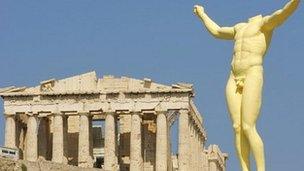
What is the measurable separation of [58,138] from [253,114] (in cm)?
6837

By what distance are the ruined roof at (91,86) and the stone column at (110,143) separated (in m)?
2.39

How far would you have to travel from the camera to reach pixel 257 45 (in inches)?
592

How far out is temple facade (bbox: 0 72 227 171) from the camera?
266 feet

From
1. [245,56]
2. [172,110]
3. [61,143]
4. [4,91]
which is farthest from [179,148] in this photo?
[245,56]

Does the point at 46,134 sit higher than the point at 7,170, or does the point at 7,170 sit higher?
the point at 46,134

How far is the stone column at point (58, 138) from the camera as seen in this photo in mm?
82062

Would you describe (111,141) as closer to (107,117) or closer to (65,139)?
(107,117)

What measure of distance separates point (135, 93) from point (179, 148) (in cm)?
558

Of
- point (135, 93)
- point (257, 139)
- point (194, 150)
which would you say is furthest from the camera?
point (194, 150)

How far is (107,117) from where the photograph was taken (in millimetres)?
82000

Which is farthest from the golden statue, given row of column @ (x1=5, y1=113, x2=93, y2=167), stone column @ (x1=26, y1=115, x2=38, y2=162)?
stone column @ (x1=26, y1=115, x2=38, y2=162)

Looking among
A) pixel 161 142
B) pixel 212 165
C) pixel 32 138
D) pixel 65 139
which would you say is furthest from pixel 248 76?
pixel 212 165

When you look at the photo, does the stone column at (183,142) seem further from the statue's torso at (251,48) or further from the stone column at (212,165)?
the statue's torso at (251,48)

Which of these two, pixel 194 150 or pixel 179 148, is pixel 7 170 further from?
pixel 194 150
